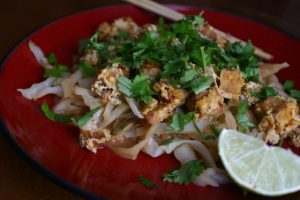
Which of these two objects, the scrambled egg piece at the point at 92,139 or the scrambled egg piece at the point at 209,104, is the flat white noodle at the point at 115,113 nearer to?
the scrambled egg piece at the point at 92,139

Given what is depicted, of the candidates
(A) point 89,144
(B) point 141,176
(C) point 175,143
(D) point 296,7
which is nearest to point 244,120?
(C) point 175,143


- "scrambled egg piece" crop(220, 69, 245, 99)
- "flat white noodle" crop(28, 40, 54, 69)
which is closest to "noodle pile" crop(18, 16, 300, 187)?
"scrambled egg piece" crop(220, 69, 245, 99)

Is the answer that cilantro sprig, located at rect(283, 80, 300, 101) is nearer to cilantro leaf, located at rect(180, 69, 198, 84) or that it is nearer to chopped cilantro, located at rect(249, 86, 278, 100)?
chopped cilantro, located at rect(249, 86, 278, 100)

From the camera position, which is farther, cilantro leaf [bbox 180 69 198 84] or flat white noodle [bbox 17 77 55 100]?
flat white noodle [bbox 17 77 55 100]

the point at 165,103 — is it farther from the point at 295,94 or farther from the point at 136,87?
the point at 295,94

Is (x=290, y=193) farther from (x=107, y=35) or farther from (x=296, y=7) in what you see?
(x=296, y=7)

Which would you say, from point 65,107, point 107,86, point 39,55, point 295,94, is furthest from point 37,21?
point 295,94

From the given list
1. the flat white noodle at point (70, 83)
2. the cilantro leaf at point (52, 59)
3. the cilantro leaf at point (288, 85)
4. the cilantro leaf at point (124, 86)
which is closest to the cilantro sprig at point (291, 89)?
the cilantro leaf at point (288, 85)
